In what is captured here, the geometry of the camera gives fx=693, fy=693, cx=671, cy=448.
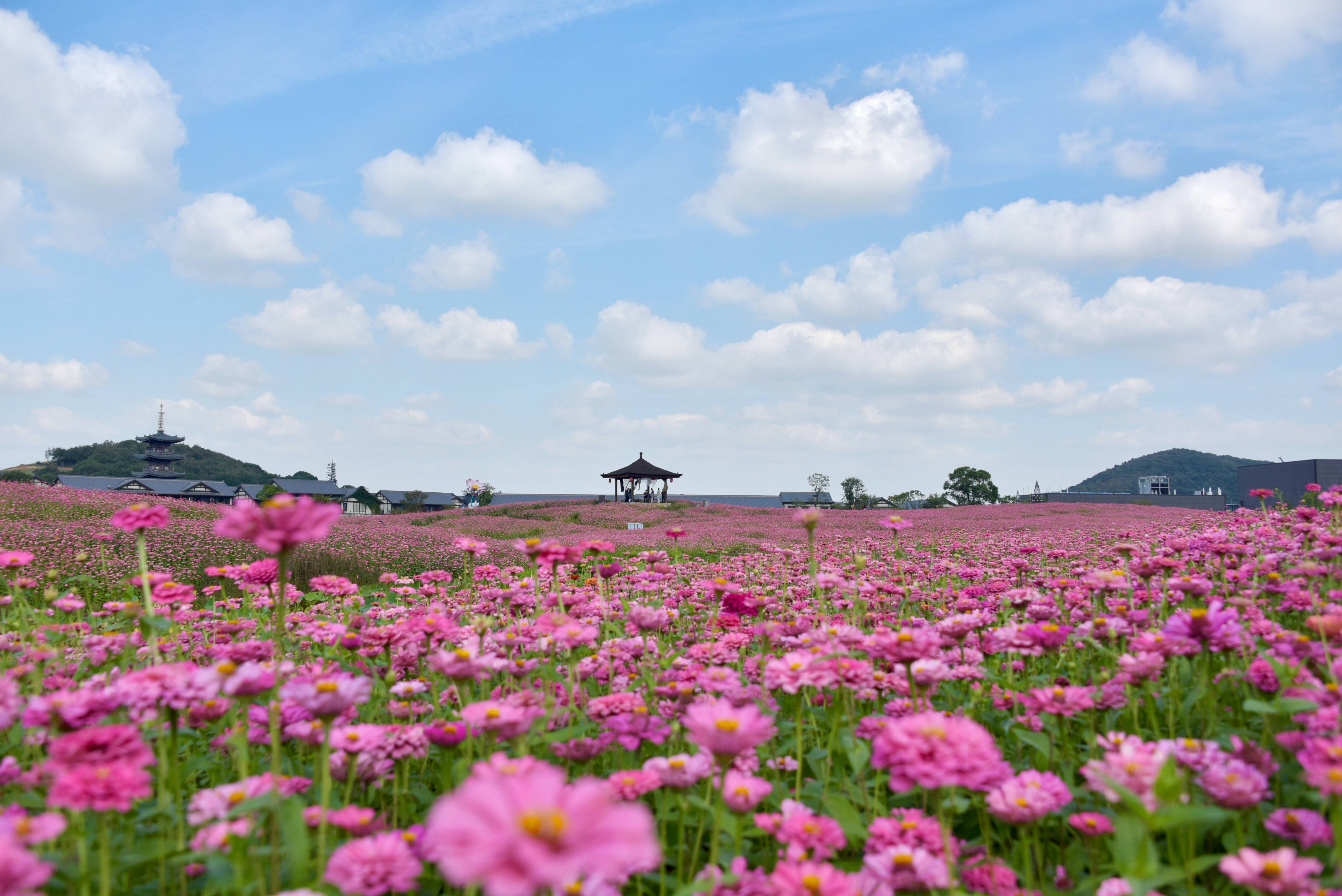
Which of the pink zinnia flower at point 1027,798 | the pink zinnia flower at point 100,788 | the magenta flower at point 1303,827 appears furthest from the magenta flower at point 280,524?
the magenta flower at point 1303,827

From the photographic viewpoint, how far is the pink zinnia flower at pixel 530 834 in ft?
2.80

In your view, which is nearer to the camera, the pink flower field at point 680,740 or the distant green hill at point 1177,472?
the pink flower field at point 680,740

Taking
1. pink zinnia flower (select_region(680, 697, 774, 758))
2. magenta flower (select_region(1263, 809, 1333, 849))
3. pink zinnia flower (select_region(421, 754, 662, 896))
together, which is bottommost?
magenta flower (select_region(1263, 809, 1333, 849))

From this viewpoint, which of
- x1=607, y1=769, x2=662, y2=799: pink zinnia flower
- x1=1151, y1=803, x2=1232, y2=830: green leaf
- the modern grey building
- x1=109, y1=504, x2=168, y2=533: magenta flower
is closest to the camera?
x1=1151, y1=803, x2=1232, y2=830: green leaf

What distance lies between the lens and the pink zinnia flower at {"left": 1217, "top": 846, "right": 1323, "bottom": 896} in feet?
4.92

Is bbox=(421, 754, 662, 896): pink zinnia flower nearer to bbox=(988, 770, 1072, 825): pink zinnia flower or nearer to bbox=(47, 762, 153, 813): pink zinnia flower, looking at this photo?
bbox=(47, 762, 153, 813): pink zinnia flower

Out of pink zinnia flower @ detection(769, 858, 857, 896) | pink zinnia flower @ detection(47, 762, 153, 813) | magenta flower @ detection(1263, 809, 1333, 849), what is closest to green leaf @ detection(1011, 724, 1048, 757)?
magenta flower @ detection(1263, 809, 1333, 849)

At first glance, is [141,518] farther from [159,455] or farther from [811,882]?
[159,455]

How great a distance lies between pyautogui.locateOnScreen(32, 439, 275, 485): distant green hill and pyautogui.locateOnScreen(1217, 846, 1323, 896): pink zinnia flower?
10472 centimetres

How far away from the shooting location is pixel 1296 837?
75.5 inches

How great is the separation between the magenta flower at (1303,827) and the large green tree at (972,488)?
246 feet

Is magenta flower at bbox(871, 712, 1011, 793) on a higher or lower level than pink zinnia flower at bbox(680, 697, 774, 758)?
lower

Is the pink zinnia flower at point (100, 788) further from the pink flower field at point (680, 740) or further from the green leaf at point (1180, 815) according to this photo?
the green leaf at point (1180, 815)

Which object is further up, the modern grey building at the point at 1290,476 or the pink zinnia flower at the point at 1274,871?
the modern grey building at the point at 1290,476
